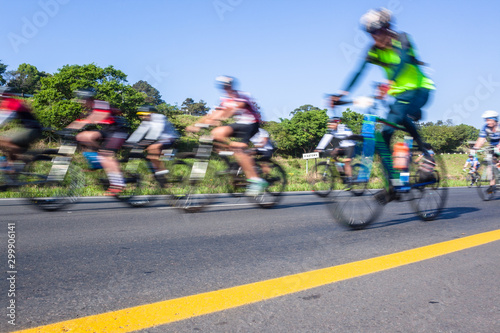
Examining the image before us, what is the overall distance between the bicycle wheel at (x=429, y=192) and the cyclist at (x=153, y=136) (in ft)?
13.1

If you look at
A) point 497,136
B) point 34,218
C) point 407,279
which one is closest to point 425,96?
point 407,279

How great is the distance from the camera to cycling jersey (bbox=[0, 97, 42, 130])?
6.02 meters

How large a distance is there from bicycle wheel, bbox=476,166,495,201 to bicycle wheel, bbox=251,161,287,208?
5.28 metres

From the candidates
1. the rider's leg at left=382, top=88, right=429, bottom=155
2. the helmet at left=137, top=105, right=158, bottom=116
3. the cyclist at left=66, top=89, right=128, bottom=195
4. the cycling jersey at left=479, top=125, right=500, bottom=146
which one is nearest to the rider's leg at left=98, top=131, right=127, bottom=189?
the cyclist at left=66, top=89, right=128, bottom=195

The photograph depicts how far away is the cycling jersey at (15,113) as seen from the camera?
602 centimetres

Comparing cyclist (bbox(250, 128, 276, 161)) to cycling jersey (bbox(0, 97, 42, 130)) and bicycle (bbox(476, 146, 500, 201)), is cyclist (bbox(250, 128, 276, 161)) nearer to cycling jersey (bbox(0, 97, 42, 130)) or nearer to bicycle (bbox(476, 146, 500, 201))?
cycling jersey (bbox(0, 97, 42, 130))

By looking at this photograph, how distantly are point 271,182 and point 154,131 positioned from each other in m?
2.17

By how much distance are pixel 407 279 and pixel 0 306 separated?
2.38 m

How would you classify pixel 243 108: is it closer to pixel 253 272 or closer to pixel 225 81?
pixel 225 81

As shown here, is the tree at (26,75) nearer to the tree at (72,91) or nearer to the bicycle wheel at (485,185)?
the tree at (72,91)

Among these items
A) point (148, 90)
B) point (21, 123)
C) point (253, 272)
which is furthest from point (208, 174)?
point (148, 90)

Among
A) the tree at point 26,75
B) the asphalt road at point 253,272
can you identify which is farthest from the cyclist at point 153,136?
the tree at point 26,75

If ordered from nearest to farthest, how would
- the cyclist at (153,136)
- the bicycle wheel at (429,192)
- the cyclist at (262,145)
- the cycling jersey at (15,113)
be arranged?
the bicycle wheel at (429,192) < the cycling jersey at (15,113) < the cyclist at (262,145) < the cyclist at (153,136)

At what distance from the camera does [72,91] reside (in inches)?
2234
